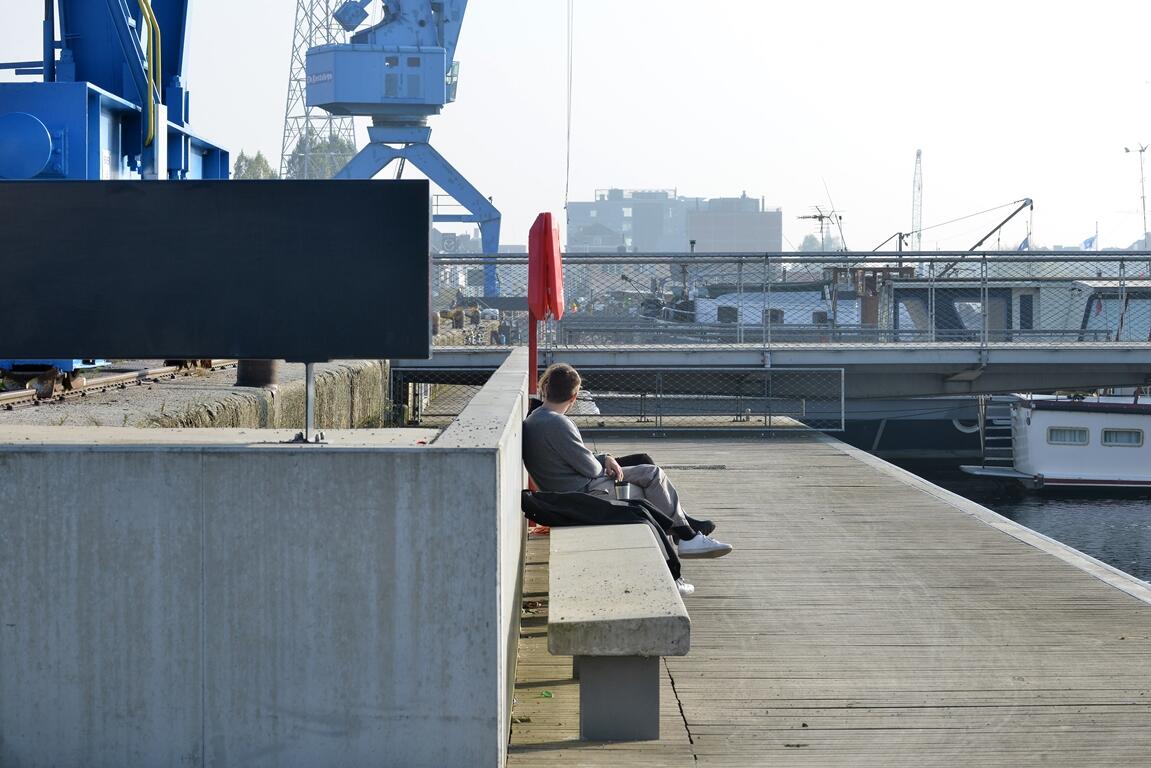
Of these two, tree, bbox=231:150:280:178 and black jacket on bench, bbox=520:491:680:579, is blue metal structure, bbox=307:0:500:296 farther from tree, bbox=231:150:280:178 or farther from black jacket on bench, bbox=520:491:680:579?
tree, bbox=231:150:280:178

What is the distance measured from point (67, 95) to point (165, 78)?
3.23m

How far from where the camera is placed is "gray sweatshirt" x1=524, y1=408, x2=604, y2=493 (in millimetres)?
7914

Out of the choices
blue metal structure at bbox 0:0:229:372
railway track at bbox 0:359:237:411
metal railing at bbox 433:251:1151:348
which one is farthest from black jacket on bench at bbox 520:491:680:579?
metal railing at bbox 433:251:1151:348

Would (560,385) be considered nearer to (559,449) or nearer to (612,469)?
(559,449)

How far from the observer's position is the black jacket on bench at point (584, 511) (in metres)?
7.57

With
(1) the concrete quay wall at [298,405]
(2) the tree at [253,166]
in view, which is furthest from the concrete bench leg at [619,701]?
(2) the tree at [253,166]

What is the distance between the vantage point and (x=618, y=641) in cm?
520

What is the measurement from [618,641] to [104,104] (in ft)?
30.6

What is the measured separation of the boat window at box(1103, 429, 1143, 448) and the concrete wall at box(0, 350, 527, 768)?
2504 cm

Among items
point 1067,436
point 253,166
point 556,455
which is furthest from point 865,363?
point 253,166

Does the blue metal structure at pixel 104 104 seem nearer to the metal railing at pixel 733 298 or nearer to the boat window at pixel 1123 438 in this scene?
the metal railing at pixel 733 298

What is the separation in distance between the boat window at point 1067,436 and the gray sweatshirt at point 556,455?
71.1 ft

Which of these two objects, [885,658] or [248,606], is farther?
[885,658]

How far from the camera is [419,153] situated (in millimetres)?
53844
